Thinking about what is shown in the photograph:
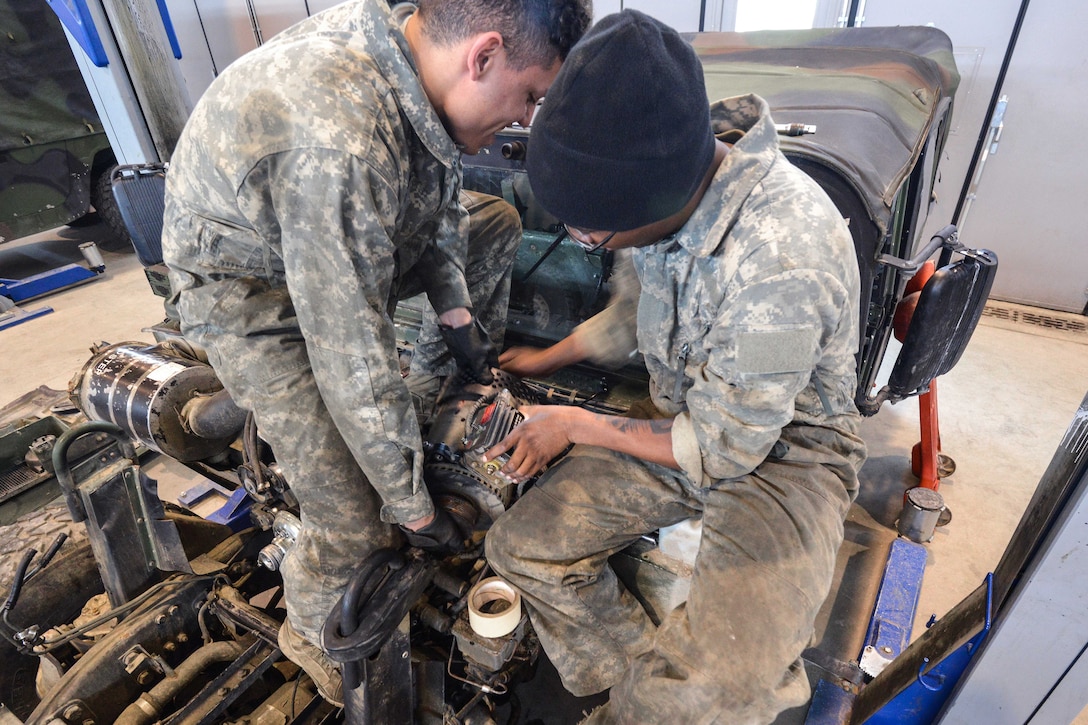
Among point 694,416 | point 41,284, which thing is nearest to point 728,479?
point 694,416

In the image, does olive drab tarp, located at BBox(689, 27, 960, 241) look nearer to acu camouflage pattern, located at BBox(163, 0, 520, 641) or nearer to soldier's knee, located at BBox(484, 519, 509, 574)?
acu camouflage pattern, located at BBox(163, 0, 520, 641)

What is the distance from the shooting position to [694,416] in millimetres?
1267

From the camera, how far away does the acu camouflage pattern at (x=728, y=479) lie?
3.72 feet

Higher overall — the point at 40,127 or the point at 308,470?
the point at 40,127

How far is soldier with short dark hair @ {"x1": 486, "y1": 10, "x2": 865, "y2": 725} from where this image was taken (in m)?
1.00

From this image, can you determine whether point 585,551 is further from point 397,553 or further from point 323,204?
point 323,204

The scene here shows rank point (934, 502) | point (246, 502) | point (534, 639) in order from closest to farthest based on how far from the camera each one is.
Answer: point (534, 639), point (934, 502), point (246, 502)

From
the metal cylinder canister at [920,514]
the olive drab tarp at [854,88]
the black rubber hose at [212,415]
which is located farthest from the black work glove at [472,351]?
the metal cylinder canister at [920,514]

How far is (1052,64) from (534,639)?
4036 mm

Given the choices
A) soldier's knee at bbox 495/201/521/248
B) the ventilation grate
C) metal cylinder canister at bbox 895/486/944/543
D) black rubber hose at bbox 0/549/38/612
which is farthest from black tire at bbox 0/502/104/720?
the ventilation grate

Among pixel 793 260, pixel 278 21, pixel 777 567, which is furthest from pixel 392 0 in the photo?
pixel 278 21

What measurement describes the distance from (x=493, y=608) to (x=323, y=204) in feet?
3.17

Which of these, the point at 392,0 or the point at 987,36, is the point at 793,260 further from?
the point at 987,36

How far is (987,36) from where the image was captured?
3426 millimetres
